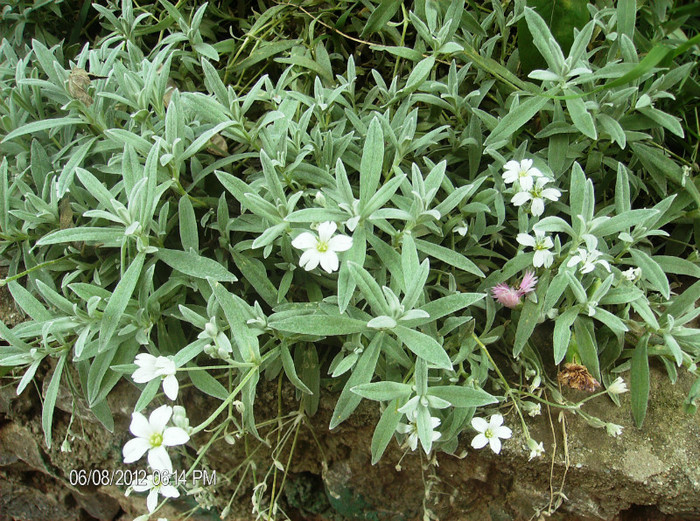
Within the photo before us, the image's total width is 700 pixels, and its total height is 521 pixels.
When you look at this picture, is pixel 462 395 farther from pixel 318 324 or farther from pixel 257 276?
pixel 257 276

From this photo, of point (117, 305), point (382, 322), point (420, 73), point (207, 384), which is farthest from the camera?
point (420, 73)

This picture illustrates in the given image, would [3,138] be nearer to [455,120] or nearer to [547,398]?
[455,120]

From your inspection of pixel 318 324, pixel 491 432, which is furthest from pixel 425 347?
pixel 491 432

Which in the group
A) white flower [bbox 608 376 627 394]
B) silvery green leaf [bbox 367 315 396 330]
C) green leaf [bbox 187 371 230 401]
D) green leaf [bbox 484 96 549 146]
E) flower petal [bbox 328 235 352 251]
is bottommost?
white flower [bbox 608 376 627 394]

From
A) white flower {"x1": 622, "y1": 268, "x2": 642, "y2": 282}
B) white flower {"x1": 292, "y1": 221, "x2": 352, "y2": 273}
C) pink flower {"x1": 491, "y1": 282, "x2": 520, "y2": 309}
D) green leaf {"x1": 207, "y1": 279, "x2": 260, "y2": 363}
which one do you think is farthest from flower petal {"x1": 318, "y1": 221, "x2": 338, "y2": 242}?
white flower {"x1": 622, "y1": 268, "x2": 642, "y2": 282}

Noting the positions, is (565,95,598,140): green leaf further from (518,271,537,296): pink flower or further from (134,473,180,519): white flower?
(134,473,180,519): white flower

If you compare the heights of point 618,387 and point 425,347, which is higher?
point 425,347

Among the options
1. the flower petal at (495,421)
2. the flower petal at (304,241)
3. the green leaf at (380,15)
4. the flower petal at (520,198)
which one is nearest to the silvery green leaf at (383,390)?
the flower petal at (495,421)
